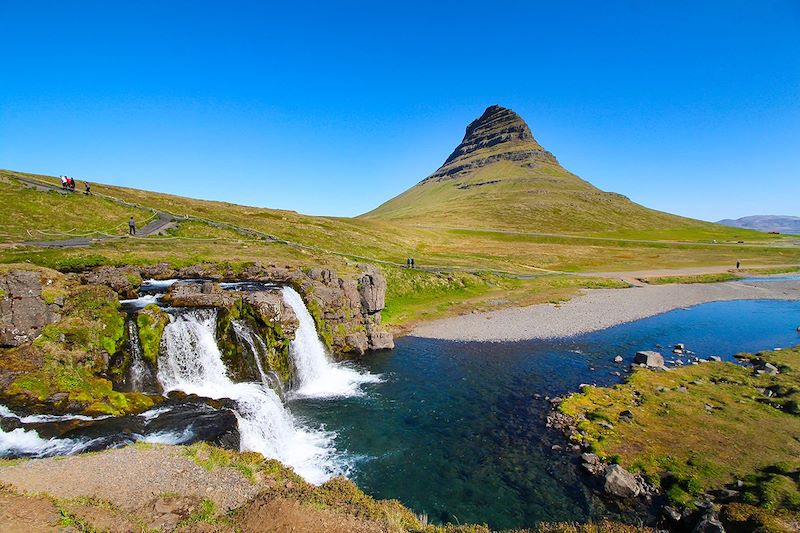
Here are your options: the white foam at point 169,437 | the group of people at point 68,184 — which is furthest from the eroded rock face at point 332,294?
the group of people at point 68,184

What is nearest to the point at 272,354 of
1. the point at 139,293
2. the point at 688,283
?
→ the point at 139,293

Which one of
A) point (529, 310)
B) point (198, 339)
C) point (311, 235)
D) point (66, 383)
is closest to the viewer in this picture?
point (66, 383)

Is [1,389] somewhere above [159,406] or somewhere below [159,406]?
above

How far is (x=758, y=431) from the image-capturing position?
2448 cm

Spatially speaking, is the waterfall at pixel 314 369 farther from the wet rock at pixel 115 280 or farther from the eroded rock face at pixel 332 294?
the wet rock at pixel 115 280

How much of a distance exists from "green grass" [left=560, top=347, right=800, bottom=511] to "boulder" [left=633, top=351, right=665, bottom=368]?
1947 millimetres

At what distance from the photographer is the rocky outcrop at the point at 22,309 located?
2478cm

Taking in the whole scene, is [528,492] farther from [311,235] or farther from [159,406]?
[311,235]

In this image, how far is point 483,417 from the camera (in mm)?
29344

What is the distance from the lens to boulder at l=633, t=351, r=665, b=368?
3800 cm

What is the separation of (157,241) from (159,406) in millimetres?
39342

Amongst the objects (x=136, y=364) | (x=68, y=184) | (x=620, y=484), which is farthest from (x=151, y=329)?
(x=68, y=184)

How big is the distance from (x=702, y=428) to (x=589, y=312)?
124 feet

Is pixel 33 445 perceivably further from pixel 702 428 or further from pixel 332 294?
pixel 702 428
